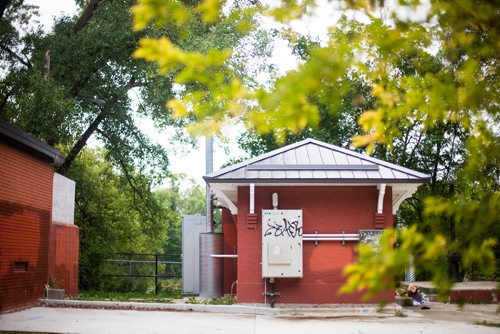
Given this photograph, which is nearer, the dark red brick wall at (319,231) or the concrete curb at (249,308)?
the concrete curb at (249,308)

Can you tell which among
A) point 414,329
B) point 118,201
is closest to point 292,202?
point 414,329

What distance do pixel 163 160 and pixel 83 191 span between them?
759 cm

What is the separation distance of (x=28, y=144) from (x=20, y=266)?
110 inches

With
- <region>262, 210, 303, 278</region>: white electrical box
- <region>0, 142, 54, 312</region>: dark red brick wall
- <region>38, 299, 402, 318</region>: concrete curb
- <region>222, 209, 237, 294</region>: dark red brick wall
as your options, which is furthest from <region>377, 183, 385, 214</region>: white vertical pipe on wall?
<region>0, 142, 54, 312</region>: dark red brick wall

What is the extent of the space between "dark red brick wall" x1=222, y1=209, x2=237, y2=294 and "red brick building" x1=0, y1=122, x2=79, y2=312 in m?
4.87

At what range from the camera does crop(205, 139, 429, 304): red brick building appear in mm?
15820

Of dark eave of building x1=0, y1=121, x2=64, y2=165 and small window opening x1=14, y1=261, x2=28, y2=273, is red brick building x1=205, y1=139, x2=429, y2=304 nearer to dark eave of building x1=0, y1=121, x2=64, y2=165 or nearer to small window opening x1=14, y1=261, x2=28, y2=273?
dark eave of building x1=0, y1=121, x2=64, y2=165

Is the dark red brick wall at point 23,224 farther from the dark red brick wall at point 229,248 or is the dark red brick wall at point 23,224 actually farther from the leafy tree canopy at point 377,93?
the leafy tree canopy at point 377,93

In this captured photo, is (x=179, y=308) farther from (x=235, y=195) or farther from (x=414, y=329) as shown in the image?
(x=414, y=329)

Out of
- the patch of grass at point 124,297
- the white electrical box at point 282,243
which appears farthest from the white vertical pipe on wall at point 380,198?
the patch of grass at point 124,297

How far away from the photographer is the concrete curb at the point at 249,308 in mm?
15148

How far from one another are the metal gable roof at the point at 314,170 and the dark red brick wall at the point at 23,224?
13.3ft

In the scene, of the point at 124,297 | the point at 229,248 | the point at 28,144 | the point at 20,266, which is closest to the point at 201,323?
the point at 20,266

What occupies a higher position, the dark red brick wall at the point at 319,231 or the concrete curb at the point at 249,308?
the dark red brick wall at the point at 319,231
